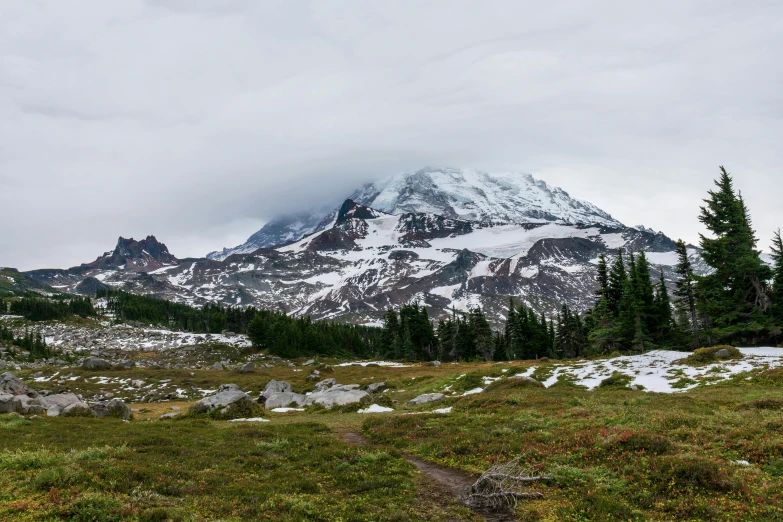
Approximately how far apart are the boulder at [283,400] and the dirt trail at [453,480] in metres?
28.8

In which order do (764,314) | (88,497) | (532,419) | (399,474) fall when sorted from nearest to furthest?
(88,497), (399,474), (532,419), (764,314)

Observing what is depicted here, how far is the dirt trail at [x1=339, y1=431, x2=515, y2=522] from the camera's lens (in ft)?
41.0

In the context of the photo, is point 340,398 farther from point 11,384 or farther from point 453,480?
point 11,384

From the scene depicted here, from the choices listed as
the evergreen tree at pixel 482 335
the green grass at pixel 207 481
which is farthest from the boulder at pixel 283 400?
the evergreen tree at pixel 482 335

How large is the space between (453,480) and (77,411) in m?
34.5

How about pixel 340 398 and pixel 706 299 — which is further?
pixel 706 299

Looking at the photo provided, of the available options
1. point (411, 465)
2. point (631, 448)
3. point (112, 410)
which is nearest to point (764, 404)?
point (631, 448)

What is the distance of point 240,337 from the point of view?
543 ft

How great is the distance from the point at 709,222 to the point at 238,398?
6249 cm

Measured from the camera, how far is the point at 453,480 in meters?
15.9

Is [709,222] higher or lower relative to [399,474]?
higher

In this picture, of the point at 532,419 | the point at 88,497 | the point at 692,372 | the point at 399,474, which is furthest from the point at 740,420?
the point at 88,497

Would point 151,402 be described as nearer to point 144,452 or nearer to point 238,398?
point 238,398

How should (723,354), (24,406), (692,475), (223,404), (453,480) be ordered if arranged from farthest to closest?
(723,354)
(223,404)
(24,406)
(453,480)
(692,475)
